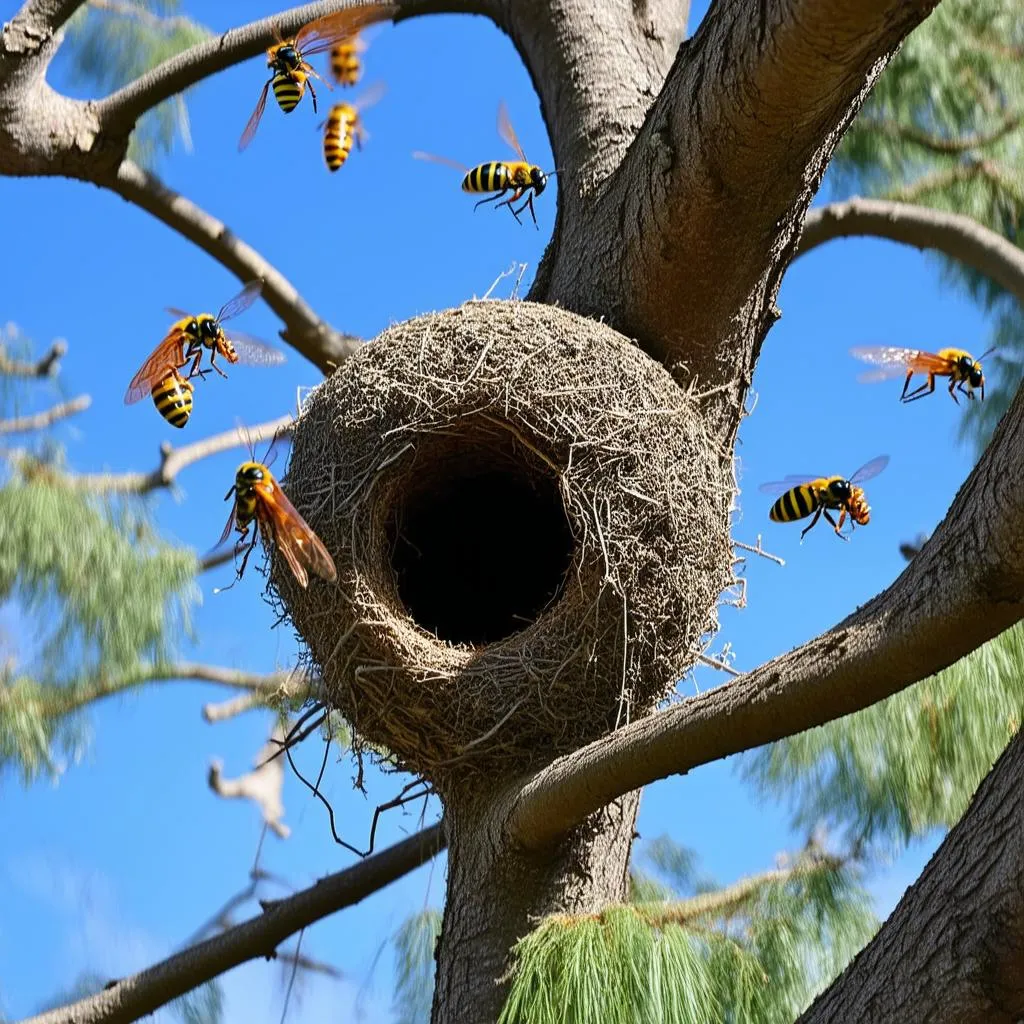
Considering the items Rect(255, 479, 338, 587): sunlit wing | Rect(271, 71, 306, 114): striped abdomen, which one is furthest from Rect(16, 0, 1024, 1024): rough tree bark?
Rect(255, 479, 338, 587): sunlit wing

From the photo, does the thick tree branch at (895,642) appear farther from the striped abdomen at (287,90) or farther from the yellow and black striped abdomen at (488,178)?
the striped abdomen at (287,90)

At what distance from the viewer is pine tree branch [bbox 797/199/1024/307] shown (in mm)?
3480

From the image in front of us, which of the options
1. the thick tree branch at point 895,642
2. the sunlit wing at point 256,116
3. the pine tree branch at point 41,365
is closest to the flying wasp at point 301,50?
the sunlit wing at point 256,116

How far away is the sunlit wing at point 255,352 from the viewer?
3.53 meters

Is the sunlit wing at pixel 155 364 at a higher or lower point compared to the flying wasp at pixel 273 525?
higher

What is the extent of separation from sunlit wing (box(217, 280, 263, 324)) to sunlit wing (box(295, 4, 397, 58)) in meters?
0.58

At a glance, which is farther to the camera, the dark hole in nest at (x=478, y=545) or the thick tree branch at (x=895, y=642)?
the dark hole in nest at (x=478, y=545)

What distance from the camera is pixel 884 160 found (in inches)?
170

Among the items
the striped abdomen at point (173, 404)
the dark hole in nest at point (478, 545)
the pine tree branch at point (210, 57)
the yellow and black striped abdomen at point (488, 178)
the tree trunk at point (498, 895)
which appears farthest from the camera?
the pine tree branch at point (210, 57)

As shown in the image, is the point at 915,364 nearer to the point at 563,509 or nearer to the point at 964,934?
the point at 563,509

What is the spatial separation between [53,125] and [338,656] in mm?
1625

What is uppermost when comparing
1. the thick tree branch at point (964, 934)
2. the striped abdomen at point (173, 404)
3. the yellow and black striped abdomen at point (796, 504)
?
the striped abdomen at point (173, 404)

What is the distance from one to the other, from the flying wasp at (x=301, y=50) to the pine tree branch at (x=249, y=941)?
5.58ft

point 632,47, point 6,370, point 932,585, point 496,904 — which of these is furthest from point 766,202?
point 6,370
